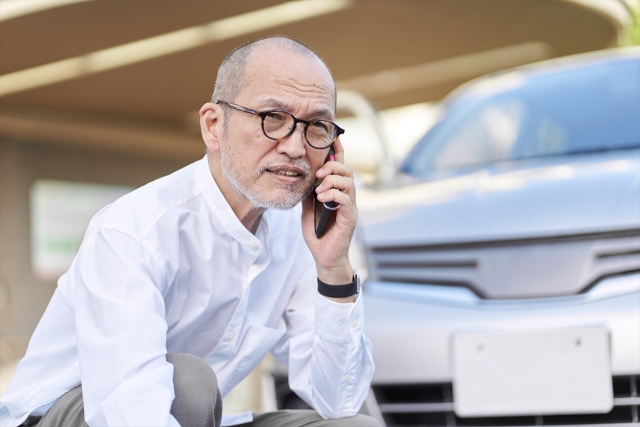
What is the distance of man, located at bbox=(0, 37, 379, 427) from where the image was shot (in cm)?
165

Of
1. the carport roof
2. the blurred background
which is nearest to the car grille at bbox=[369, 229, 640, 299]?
the blurred background

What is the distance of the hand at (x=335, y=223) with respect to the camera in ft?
6.31

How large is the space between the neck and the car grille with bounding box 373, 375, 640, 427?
2.82 feet

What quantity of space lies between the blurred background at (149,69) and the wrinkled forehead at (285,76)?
3.02 meters

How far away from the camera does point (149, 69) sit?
9.80 m

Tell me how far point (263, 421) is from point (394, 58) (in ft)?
29.9

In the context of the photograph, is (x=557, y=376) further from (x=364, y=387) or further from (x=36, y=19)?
(x=36, y=19)

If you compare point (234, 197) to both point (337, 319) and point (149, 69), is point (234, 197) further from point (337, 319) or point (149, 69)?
point (149, 69)

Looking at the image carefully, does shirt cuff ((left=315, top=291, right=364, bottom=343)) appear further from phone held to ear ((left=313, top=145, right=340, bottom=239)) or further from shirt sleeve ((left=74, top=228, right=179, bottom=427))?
shirt sleeve ((left=74, top=228, right=179, bottom=427))

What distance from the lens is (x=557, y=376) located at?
229 cm

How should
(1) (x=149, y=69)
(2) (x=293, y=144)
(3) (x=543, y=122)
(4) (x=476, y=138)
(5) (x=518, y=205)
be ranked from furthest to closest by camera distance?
(1) (x=149, y=69) < (4) (x=476, y=138) < (3) (x=543, y=122) < (5) (x=518, y=205) < (2) (x=293, y=144)

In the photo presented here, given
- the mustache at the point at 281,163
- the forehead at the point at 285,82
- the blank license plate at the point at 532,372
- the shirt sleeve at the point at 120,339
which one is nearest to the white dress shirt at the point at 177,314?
the shirt sleeve at the point at 120,339

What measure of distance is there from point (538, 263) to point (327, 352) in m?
0.80

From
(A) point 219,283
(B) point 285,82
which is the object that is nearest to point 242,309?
(A) point 219,283
